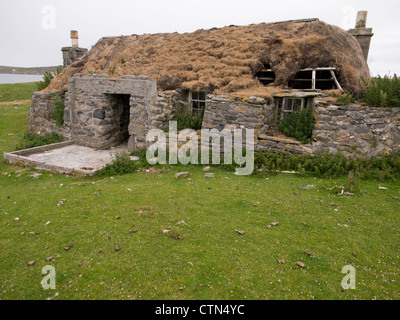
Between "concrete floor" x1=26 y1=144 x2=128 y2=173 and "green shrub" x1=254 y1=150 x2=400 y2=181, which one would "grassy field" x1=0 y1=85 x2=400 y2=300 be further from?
"concrete floor" x1=26 y1=144 x2=128 y2=173

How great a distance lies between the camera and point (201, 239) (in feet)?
16.1

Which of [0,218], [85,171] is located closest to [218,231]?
[0,218]

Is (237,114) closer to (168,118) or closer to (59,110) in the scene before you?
(168,118)

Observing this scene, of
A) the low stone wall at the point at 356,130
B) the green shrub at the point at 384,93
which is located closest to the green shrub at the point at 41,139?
the low stone wall at the point at 356,130

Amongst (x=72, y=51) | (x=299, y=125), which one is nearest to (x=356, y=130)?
(x=299, y=125)

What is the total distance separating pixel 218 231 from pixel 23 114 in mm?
19170

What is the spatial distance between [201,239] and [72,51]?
1594 centimetres

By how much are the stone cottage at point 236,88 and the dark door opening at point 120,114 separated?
0.05 m

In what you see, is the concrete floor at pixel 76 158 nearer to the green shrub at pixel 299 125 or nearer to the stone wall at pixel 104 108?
the stone wall at pixel 104 108

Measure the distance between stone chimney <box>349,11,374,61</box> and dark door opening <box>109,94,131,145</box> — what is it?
1104 cm

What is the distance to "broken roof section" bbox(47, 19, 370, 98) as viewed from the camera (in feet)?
33.0

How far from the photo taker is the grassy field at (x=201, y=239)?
3.84 meters

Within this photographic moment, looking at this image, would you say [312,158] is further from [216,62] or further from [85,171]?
[85,171]

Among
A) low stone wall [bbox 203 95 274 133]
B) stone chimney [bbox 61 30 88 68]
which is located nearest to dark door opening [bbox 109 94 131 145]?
low stone wall [bbox 203 95 274 133]
